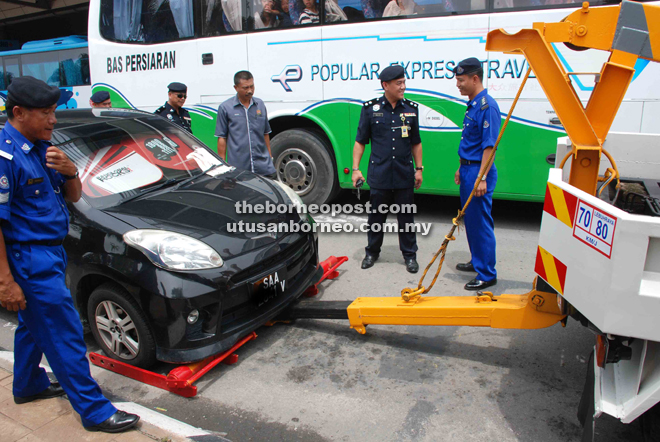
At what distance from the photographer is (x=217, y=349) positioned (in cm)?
282

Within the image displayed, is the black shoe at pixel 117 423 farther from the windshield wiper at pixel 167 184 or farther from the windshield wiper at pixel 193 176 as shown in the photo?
the windshield wiper at pixel 193 176

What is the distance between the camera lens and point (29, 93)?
83.7 inches

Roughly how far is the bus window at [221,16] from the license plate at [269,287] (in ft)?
13.9

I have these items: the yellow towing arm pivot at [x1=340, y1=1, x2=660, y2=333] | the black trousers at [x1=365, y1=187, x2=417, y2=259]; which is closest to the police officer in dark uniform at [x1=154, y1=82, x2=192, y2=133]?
the black trousers at [x1=365, y1=187, x2=417, y2=259]

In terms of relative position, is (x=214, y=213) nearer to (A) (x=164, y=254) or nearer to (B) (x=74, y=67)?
(A) (x=164, y=254)

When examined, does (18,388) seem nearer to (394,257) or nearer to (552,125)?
(394,257)

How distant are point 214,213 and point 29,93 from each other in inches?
51.8

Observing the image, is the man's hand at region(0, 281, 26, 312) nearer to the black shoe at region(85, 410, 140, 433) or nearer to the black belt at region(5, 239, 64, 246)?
the black belt at region(5, 239, 64, 246)

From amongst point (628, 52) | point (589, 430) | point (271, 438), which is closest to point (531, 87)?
point (628, 52)

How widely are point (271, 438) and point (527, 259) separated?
320 cm

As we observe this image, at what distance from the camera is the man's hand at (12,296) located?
Result: 2104 millimetres

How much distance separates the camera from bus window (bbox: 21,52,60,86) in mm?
11572

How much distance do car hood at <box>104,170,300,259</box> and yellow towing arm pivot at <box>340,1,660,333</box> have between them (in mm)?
1528

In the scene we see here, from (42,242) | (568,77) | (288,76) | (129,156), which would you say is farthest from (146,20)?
(568,77)
